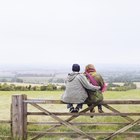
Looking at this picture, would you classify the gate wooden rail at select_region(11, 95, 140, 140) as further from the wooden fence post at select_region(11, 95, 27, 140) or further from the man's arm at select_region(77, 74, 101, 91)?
the man's arm at select_region(77, 74, 101, 91)

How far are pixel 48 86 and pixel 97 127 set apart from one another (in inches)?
605

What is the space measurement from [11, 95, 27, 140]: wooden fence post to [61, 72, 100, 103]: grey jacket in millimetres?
1135

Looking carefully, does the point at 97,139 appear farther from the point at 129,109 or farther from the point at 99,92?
the point at 129,109

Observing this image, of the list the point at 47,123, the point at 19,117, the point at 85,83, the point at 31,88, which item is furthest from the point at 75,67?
the point at 31,88

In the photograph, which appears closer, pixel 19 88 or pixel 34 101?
pixel 34 101

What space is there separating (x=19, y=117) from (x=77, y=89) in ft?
5.73

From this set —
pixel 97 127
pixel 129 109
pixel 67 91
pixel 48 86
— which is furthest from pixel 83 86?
pixel 48 86

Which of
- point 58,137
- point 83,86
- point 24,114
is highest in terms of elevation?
point 83,86

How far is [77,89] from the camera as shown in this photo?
35.9 feet

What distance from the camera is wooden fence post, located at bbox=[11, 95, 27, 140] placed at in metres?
11.1

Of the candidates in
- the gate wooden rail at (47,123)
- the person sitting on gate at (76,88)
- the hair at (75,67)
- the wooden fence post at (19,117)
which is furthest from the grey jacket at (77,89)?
the wooden fence post at (19,117)

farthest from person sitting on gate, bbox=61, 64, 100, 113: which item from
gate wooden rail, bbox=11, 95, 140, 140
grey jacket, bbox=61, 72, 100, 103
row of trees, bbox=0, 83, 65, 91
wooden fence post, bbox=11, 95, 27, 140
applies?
row of trees, bbox=0, 83, 65, 91

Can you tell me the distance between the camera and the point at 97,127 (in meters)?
14.1

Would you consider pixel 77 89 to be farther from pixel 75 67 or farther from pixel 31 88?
pixel 31 88
